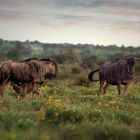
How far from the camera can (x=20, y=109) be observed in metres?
15.9

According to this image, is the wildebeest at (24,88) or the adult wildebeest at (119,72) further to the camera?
the adult wildebeest at (119,72)

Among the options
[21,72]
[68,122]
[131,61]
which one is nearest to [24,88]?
[21,72]

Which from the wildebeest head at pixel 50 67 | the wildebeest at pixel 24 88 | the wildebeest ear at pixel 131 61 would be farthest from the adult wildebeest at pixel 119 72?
the wildebeest at pixel 24 88

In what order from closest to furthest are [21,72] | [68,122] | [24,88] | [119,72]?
[68,122]
[24,88]
[21,72]
[119,72]

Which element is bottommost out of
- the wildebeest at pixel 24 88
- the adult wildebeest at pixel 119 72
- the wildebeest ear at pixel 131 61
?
the wildebeest at pixel 24 88

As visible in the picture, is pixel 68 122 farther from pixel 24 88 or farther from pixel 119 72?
pixel 119 72

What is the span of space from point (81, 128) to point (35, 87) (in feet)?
31.2

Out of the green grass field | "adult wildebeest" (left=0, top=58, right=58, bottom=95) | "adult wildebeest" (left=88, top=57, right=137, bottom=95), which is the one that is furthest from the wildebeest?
"adult wildebeest" (left=88, top=57, right=137, bottom=95)

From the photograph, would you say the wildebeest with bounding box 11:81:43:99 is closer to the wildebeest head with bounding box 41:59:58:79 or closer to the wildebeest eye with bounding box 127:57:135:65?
the wildebeest head with bounding box 41:59:58:79

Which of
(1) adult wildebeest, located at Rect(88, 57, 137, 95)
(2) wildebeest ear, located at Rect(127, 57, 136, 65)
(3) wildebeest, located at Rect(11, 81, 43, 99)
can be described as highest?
(2) wildebeest ear, located at Rect(127, 57, 136, 65)

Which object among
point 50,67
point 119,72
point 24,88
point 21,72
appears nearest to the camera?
point 24,88

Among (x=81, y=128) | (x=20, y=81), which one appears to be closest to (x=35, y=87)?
(x=20, y=81)

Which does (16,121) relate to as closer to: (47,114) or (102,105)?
(47,114)

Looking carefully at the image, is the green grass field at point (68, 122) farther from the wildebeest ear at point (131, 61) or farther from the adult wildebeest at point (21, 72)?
the wildebeest ear at point (131, 61)
